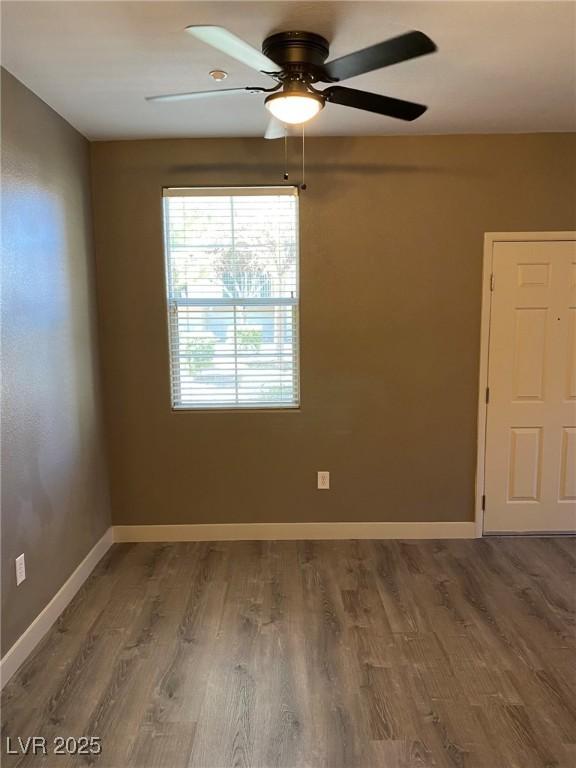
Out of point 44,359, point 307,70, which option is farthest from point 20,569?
point 307,70

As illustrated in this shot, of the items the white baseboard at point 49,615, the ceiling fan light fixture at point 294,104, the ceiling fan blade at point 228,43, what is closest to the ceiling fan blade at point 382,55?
the ceiling fan light fixture at point 294,104

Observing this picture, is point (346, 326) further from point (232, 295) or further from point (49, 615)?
point (49, 615)

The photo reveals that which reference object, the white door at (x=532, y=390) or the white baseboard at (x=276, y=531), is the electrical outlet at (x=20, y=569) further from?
the white door at (x=532, y=390)

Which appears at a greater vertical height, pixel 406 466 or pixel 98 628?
pixel 406 466

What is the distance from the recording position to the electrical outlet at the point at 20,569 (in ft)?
7.39

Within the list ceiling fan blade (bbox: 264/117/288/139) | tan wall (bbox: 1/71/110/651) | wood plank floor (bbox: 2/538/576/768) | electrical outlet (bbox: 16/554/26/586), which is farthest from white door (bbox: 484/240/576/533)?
electrical outlet (bbox: 16/554/26/586)

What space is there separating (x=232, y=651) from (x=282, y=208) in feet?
8.37

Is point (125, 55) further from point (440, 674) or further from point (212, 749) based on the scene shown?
point (440, 674)

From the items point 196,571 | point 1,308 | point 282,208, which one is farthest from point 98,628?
point 282,208

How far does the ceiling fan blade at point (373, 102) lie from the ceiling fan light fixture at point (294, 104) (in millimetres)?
67

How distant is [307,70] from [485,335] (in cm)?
207

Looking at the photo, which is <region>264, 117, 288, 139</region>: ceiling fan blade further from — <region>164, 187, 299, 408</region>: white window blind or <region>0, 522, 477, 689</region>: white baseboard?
<region>0, 522, 477, 689</region>: white baseboard

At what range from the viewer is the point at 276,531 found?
137 inches

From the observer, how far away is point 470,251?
326 centimetres
